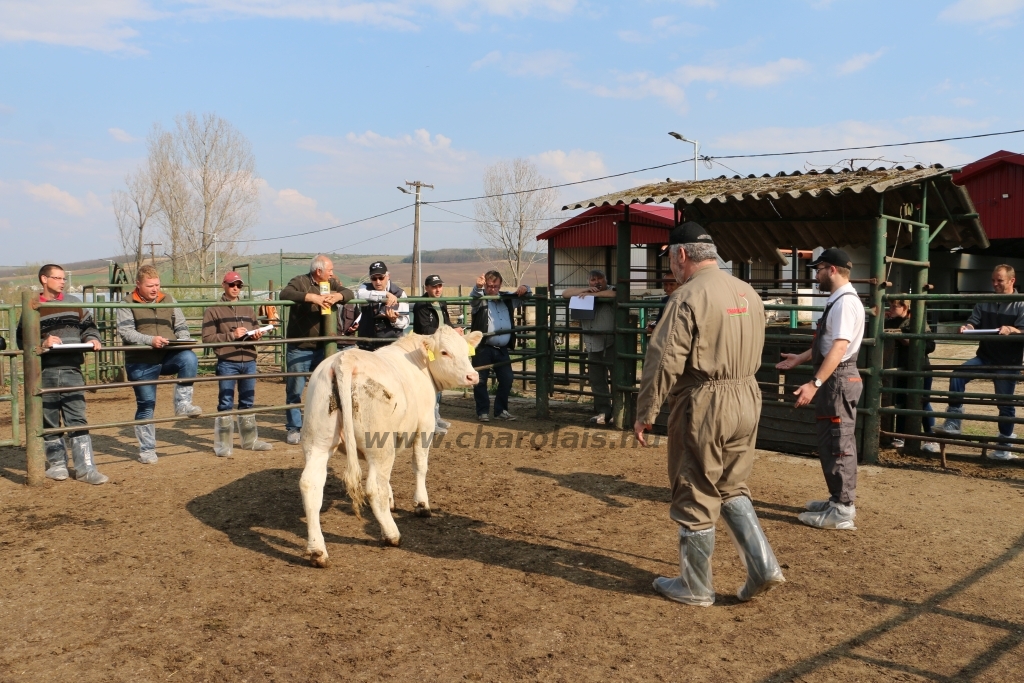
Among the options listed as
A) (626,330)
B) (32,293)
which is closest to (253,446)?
(32,293)

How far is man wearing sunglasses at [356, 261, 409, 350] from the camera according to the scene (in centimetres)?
765

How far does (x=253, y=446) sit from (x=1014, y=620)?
6.08 m

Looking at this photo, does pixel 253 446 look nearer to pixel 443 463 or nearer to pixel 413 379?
pixel 443 463

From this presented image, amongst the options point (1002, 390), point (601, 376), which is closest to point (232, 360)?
point (601, 376)

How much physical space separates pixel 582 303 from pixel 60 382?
5.07 meters

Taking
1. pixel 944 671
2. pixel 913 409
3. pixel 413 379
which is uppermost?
pixel 413 379

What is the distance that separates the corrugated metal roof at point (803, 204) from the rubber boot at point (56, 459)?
522 centimetres

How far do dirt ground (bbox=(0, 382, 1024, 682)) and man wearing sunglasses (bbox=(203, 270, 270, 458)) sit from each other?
0.66m

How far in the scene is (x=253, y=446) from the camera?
743cm

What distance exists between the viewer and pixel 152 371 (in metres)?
6.95

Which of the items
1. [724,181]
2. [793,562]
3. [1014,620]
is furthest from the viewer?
[724,181]

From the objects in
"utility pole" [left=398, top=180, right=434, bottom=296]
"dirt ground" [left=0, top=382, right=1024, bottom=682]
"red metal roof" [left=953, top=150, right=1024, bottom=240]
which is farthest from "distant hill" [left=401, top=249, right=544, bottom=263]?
"dirt ground" [left=0, top=382, right=1024, bottom=682]

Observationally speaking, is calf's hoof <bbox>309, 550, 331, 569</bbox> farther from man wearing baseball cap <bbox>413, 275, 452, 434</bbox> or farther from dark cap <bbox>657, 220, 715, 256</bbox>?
man wearing baseball cap <bbox>413, 275, 452, 434</bbox>
